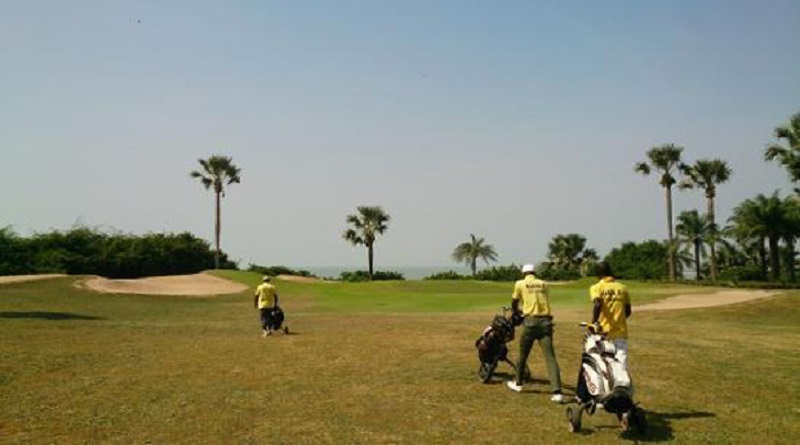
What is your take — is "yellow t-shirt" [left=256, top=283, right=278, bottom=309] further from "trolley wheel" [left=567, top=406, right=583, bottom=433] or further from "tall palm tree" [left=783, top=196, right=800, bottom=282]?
"tall palm tree" [left=783, top=196, right=800, bottom=282]

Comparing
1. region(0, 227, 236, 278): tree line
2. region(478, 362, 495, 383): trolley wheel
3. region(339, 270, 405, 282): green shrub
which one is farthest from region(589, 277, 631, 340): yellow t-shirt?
region(339, 270, 405, 282): green shrub

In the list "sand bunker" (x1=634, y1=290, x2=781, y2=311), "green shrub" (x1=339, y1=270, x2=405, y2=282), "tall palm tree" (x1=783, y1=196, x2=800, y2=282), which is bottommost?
"sand bunker" (x1=634, y1=290, x2=781, y2=311)

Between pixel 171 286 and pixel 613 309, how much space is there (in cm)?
5272

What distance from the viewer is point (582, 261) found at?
11475 centimetres

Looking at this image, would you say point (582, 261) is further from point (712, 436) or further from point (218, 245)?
point (712, 436)

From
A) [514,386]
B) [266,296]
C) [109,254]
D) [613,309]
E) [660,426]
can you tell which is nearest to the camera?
[660,426]

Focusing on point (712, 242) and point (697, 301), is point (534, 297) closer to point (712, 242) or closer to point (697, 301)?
point (697, 301)

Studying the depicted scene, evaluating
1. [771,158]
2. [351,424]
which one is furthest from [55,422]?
[771,158]

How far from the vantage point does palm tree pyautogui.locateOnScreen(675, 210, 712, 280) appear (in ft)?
323

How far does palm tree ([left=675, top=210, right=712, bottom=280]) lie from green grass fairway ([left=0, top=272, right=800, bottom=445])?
73924 mm

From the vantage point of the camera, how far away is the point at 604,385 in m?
10.9

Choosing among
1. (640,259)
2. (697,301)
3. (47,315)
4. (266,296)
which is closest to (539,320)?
(266,296)

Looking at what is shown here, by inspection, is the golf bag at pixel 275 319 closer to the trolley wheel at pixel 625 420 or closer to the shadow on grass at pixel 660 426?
the shadow on grass at pixel 660 426

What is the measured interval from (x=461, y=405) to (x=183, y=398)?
5842 millimetres
